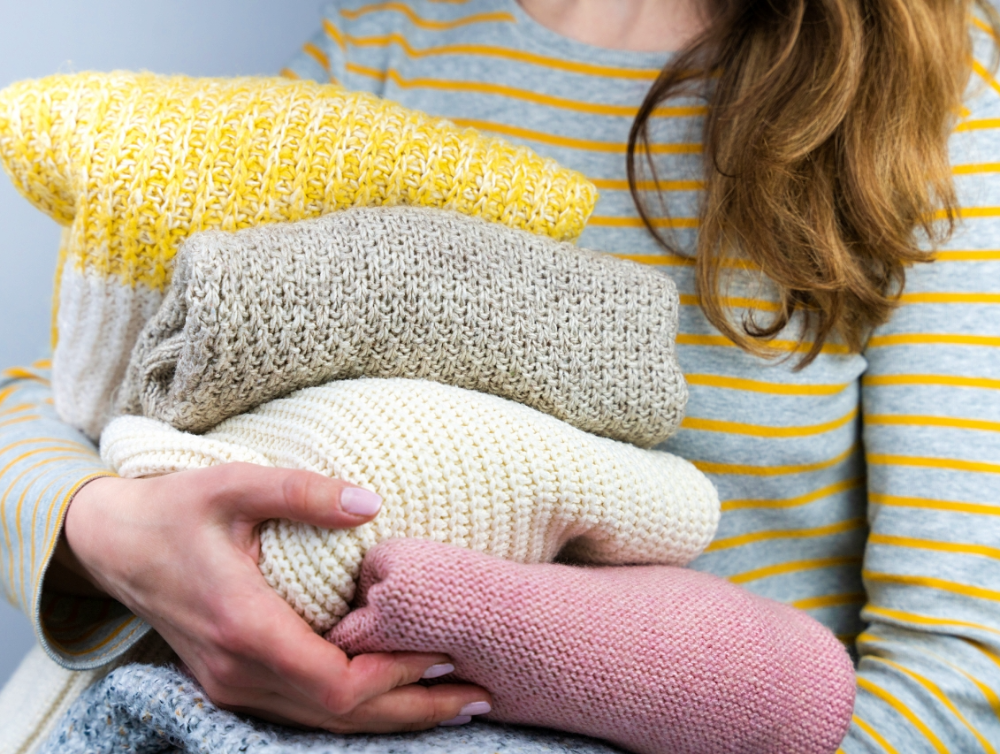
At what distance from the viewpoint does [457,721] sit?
0.41 meters

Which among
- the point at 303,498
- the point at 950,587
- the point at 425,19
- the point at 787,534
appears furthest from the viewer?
the point at 425,19

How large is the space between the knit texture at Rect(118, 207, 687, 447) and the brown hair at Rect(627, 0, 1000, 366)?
153 millimetres

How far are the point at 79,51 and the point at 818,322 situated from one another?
2.84 ft

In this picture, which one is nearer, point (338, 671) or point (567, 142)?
point (338, 671)

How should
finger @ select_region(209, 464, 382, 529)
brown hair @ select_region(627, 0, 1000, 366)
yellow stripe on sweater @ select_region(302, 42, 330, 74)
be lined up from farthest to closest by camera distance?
yellow stripe on sweater @ select_region(302, 42, 330, 74)
brown hair @ select_region(627, 0, 1000, 366)
finger @ select_region(209, 464, 382, 529)

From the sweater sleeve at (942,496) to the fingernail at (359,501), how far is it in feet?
1.38

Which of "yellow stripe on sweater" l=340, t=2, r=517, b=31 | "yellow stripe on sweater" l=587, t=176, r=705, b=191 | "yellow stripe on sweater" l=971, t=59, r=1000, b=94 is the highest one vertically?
"yellow stripe on sweater" l=971, t=59, r=1000, b=94

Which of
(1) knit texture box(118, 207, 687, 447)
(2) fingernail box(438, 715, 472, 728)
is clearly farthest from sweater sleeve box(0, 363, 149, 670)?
(2) fingernail box(438, 715, 472, 728)

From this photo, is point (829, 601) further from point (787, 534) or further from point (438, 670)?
point (438, 670)

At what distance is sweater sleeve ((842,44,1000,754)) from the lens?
0.57m

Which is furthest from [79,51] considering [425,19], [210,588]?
[210,588]

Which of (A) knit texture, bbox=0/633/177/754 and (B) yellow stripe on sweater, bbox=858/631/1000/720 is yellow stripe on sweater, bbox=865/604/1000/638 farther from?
(A) knit texture, bbox=0/633/177/754

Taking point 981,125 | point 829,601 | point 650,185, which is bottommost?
point 829,601

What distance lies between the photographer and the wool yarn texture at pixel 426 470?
1.26 ft
